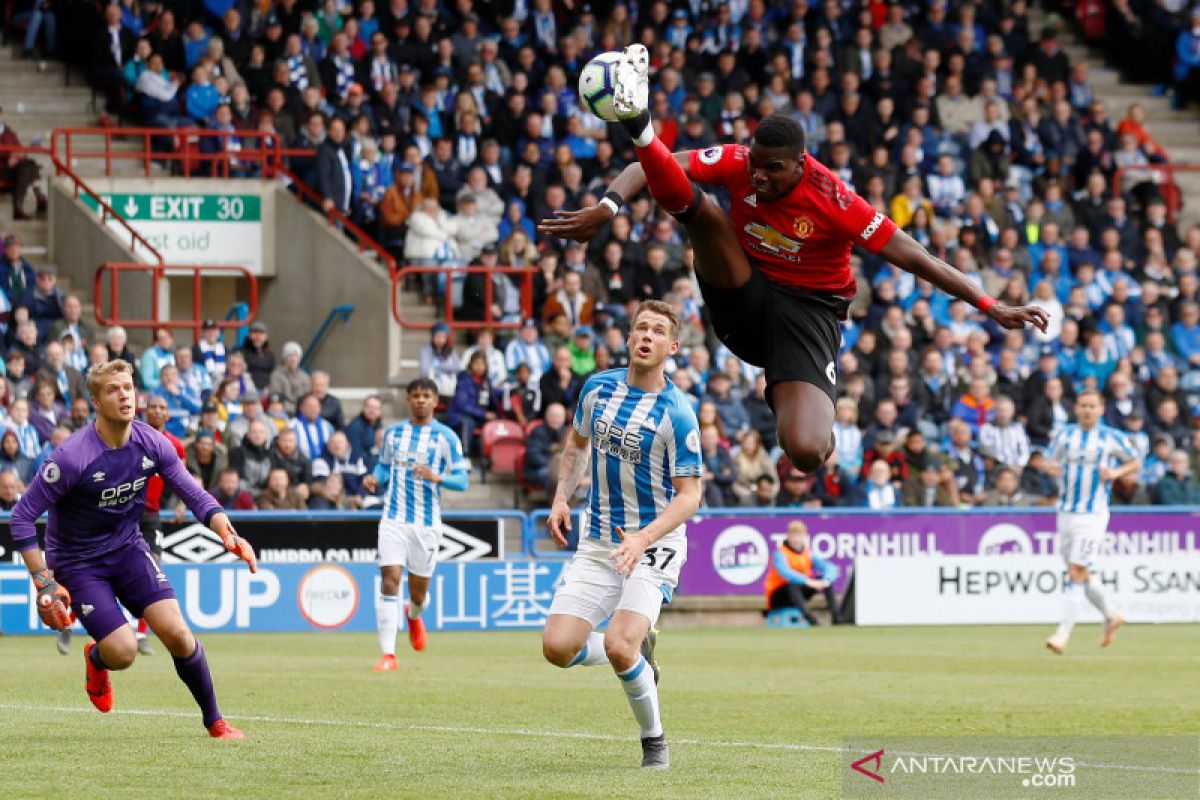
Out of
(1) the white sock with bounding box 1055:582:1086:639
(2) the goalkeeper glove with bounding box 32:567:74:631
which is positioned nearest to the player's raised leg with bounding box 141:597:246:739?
(2) the goalkeeper glove with bounding box 32:567:74:631

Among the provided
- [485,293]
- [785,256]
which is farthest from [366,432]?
[785,256]

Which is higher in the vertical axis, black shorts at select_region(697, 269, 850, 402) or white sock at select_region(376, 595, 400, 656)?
black shorts at select_region(697, 269, 850, 402)

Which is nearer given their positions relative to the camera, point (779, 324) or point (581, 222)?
point (581, 222)

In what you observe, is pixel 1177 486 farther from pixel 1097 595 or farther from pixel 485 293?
pixel 485 293

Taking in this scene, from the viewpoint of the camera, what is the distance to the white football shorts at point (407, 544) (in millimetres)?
17312

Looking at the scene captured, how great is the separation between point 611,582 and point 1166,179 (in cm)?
2376

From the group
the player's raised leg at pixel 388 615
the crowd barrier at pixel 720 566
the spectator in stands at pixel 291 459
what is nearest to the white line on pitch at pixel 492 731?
the player's raised leg at pixel 388 615

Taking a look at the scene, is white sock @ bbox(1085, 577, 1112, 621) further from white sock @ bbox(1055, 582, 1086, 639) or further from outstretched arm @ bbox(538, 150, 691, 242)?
outstretched arm @ bbox(538, 150, 691, 242)

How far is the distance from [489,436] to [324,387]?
6.61ft

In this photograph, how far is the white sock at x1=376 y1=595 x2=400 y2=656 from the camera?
652 inches

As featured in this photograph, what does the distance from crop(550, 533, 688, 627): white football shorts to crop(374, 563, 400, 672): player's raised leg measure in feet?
20.7

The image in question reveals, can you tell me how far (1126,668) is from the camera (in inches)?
665

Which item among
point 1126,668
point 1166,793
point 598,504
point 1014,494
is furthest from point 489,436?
point 1166,793

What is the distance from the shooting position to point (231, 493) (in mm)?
21938
